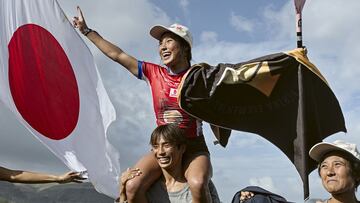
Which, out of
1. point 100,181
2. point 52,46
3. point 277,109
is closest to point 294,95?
point 277,109

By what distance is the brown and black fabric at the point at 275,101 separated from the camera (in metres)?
7.14

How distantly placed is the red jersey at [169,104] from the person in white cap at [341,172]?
180cm

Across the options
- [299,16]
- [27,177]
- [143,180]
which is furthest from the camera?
[299,16]

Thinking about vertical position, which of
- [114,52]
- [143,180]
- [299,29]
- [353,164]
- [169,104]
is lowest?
[143,180]

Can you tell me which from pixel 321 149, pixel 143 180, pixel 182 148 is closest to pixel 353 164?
pixel 321 149

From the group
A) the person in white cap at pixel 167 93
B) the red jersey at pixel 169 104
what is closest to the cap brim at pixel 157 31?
the person in white cap at pixel 167 93

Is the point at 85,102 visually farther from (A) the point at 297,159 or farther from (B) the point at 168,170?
(A) the point at 297,159

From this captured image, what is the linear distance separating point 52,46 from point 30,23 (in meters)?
0.46

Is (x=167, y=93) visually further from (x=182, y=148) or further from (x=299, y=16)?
(x=299, y=16)

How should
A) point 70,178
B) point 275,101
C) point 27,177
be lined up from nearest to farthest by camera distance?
point 27,177
point 70,178
point 275,101

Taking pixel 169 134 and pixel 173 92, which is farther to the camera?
pixel 173 92

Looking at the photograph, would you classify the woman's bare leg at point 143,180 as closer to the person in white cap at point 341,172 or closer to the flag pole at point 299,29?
the person in white cap at point 341,172

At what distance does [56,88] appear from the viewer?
8.42 metres

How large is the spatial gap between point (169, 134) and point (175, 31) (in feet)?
4.62
